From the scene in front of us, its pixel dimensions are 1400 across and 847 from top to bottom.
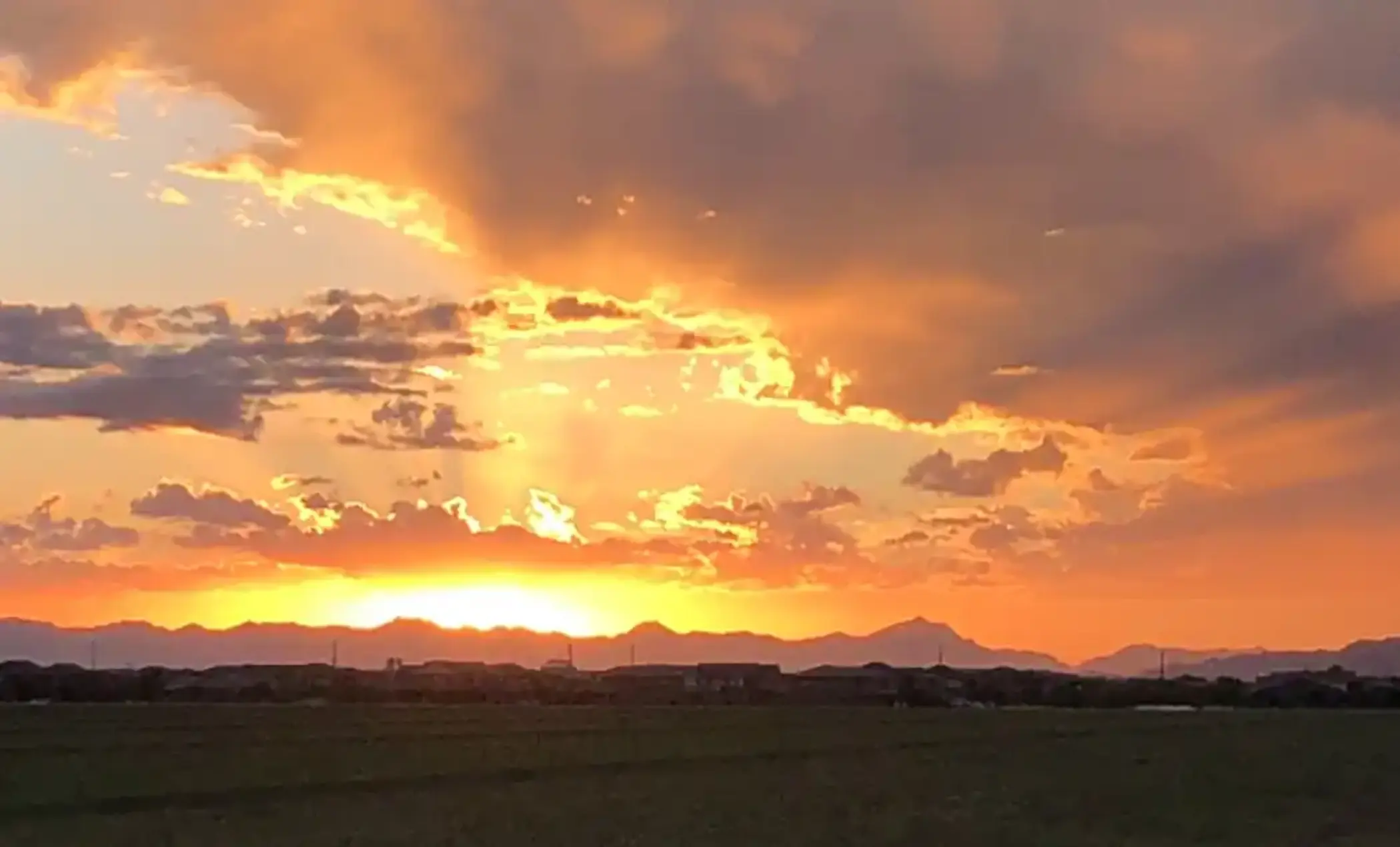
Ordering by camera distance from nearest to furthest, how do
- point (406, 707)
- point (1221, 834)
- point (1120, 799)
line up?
point (1221, 834) → point (1120, 799) → point (406, 707)

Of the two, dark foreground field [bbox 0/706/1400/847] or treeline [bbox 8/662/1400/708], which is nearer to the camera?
dark foreground field [bbox 0/706/1400/847]

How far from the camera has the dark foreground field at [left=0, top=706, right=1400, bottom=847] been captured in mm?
32969

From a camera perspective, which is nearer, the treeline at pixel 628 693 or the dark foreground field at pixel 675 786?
the dark foreground field at pixel 675 786

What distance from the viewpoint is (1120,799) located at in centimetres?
4253

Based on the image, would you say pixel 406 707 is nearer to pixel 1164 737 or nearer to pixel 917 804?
pixel 1164 737

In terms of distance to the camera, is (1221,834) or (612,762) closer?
(1221,834)

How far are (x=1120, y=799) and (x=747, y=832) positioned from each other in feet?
42.2

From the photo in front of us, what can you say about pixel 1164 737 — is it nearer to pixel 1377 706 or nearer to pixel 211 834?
pixel 211 834

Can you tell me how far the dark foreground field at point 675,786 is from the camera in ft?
108

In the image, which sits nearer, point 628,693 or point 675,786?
point 675,786

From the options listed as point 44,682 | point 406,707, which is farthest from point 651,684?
point 406,707

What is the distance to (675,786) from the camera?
146ft

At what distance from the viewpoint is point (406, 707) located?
403ft

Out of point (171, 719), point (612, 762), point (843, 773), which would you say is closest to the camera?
point (843, 773)
